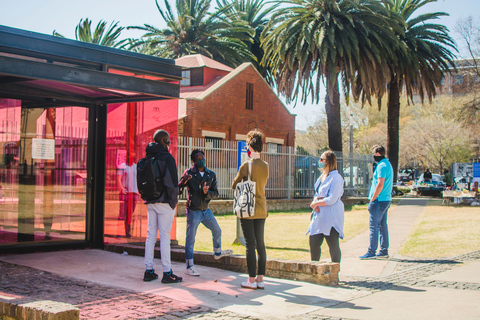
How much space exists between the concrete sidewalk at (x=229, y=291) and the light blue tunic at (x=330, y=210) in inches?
29.9

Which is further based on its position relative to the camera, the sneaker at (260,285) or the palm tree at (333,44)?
the palm tree at (333,44)

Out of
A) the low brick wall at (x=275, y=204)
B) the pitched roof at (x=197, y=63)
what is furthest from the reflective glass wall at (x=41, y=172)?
the pitched roof at (x=197, y=63)

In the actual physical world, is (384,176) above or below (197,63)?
below

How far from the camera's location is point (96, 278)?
6.45m

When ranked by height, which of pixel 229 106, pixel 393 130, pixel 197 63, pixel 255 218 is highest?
pixel 197 63

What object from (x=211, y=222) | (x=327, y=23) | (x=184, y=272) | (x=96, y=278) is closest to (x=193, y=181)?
(x=211, y=222)

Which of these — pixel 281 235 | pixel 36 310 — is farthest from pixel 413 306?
pixel 281 235

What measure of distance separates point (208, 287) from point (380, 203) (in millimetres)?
3822

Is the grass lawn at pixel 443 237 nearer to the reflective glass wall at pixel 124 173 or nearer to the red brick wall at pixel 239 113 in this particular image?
the reflective glass wall at pixel 124 173

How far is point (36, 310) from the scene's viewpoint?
167 inches

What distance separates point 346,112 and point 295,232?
1506 inches

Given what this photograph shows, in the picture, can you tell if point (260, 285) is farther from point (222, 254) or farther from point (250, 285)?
point (222, 254)

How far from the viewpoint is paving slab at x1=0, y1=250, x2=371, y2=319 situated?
5543mm

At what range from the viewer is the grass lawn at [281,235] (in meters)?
9.76
